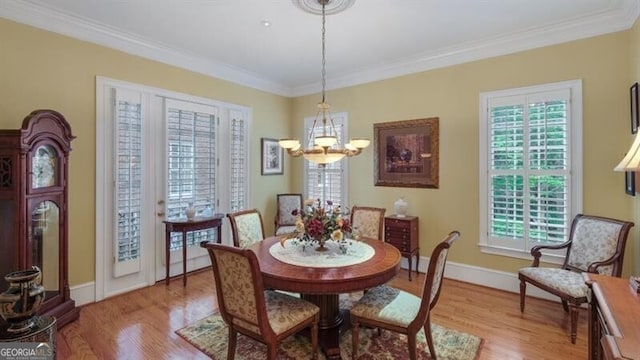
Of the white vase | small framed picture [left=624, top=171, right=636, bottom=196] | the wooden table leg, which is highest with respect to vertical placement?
small framed picture [left=624, top=171, right=636, bottom=196]

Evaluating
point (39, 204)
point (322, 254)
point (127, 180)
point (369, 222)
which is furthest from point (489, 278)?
point (39, 204)

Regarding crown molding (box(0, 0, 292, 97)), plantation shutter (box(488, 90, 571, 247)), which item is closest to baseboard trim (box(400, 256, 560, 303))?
plantation shutter (box(488, 90, 571, 247))

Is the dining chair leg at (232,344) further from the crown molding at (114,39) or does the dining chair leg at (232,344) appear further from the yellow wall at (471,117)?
the crown molding at (114,39)

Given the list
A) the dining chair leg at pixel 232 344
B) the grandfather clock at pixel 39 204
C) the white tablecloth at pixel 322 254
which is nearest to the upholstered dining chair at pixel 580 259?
the white tablecloth at pixel 322 254

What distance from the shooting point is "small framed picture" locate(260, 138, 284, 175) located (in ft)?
17.3

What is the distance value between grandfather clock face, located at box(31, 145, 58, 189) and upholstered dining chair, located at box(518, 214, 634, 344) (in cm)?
455

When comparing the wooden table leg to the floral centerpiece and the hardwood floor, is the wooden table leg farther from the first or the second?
the hardwood floor

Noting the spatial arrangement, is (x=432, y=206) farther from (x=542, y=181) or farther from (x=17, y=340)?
(x=17, y=340)

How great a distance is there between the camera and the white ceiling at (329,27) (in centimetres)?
290

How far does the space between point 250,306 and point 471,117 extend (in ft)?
11.1

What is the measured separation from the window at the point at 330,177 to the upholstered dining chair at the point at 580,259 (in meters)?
2.70

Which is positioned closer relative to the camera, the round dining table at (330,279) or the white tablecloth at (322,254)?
the round dining table at (330,279)

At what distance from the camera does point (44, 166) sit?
9.27 feet

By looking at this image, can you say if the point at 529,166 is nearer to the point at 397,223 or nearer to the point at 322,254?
the point at 397,223
